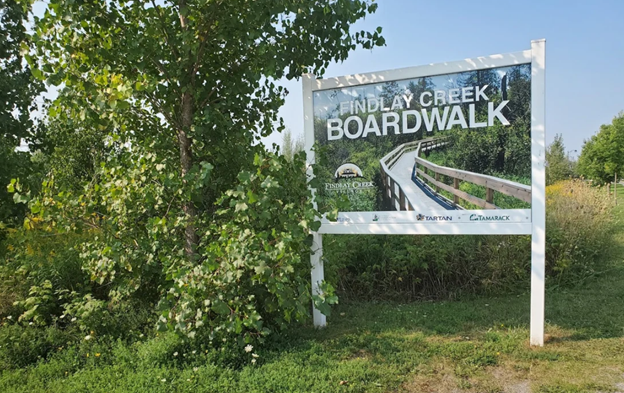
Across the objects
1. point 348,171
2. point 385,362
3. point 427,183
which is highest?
point 348,171

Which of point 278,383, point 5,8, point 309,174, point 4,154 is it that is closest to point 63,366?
point 278,383

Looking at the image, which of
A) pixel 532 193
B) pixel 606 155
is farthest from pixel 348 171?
pixel 606 155

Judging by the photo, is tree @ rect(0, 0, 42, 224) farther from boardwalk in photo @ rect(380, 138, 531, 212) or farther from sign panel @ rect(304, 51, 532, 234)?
boardwalk in photo @ rect(380, 138, 531, 212)

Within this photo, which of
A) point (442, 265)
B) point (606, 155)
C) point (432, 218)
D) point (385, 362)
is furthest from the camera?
point (606, 155)

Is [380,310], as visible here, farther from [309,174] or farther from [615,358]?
[615,358]

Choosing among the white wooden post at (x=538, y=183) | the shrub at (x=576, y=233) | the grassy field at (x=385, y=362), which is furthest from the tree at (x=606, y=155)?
the white wooden post at (x=538, y=183)

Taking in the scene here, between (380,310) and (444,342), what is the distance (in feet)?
3.92

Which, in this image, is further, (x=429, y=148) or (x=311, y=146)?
(x=311, y=146)

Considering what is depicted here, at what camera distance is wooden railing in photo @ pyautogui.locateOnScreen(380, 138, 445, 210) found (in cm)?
453

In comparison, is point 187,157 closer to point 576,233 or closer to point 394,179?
point 394,179

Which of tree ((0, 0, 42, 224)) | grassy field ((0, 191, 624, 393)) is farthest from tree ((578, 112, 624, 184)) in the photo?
tree ((0, 0, 42, 224))

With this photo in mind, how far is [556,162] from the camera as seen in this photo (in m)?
20.6

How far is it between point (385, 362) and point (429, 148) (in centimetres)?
209

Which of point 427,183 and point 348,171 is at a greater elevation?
point 348,171
